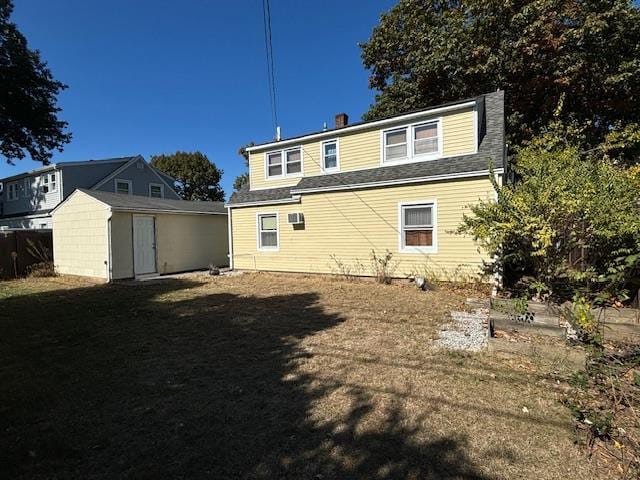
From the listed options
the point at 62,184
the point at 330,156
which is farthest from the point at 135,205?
the point at 62,184

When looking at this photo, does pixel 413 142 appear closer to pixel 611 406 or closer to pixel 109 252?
pixel 611 406

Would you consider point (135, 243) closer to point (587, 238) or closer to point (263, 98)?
point (263, 98)

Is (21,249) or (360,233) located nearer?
(360,233)

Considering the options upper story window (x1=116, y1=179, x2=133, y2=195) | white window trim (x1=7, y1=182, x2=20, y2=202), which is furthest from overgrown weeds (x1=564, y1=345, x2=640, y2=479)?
white window trim (x1=7, y1=182, x2=20, y2=202)

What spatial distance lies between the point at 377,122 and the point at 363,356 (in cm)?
869

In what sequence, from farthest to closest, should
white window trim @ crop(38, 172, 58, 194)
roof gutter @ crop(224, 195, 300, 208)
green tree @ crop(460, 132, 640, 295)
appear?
1. white window trim @ crop(38, 172, 58, 194)
2. roof gutter @ crop(224, 195, 300, 208)
3. green tree @ crop(460, 132, 640, 295)

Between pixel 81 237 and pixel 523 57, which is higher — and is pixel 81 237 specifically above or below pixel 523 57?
below

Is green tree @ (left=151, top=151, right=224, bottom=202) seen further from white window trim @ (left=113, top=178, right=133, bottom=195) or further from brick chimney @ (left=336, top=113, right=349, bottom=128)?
brick chimney @ (left=336, top=113, right=349, bottom=128)

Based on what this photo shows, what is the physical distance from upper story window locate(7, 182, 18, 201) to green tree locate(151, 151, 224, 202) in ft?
47.1

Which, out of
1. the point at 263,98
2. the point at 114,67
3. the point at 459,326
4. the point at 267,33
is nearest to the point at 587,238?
the point at 459,326

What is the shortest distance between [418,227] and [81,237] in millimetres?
11893

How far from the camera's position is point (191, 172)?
125ft

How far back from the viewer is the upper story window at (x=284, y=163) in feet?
43.4

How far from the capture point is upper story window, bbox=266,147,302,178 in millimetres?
13234
